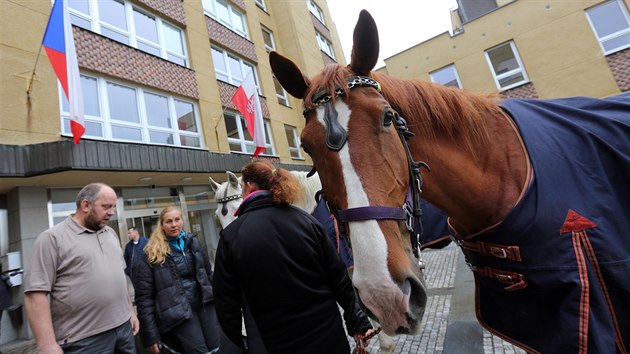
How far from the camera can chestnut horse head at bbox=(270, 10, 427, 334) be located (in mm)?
1001

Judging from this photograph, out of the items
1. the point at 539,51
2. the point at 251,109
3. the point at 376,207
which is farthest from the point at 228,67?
the point at 376,207

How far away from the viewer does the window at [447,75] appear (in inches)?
557

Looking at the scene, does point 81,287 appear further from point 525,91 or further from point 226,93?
→ point 525,91

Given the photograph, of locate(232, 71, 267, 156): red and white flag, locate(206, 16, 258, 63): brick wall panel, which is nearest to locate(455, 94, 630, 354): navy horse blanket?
locate(232, 71, 267, 156): red and white flag

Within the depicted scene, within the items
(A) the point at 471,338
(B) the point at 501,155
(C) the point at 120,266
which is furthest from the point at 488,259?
(C) the point at 120,266

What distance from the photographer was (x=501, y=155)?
1.48 metres

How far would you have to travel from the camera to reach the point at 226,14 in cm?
1477

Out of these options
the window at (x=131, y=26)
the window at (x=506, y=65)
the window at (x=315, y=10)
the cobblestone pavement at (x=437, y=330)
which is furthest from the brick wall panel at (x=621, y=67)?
the window at (x=315, y=10)

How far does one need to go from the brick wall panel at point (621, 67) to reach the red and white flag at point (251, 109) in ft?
43.2

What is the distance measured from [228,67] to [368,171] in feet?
45.8

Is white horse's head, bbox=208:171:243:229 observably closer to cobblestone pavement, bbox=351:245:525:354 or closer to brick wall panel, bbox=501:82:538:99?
cobblestone pavement, bbox=351:245:525:354

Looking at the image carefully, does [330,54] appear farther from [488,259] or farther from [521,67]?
[488,259]

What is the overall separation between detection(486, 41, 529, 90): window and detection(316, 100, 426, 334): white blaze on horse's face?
48.5ft

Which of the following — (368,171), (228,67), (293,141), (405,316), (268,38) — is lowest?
(405,316)
